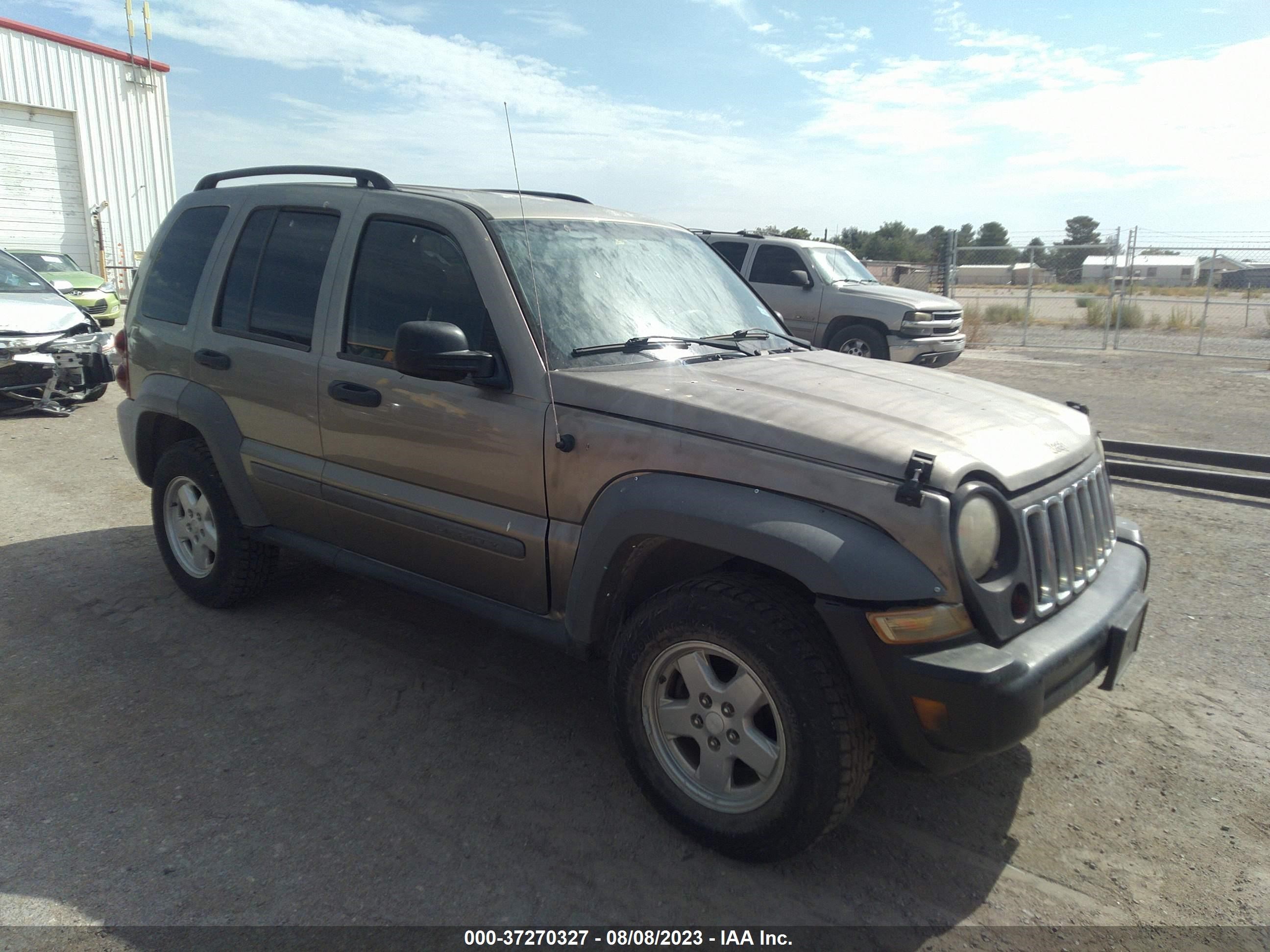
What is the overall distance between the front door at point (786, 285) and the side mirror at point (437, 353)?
32.8 feet

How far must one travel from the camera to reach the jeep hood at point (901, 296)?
12.4 meters

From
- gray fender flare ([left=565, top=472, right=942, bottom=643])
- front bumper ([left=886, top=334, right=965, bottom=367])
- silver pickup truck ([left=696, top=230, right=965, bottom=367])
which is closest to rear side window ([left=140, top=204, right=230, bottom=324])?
gray fender flare ([left=565, top=472, right=942, bottom=643])

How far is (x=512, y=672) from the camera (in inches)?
158

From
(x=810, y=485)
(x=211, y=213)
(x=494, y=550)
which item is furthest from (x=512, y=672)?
(x=211, y=213)

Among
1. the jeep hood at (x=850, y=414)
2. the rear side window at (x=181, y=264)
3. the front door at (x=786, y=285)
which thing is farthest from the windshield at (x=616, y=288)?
the front door at (x=786, y=285)

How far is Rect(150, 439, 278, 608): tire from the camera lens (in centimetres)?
441

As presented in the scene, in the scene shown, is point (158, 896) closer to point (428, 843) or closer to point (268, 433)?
point (428, 843)

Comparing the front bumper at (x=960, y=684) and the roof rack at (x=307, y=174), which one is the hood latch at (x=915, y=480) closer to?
the front bumper at (x=960, y=684)

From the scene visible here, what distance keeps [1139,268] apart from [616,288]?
776 inches

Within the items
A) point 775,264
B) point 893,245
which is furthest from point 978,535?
point 893,245

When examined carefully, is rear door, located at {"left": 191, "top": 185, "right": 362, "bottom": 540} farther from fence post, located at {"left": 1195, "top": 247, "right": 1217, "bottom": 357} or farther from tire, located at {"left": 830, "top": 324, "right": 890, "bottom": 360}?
fence post, located at {"left": 1195, "top": 247, "right": 1217, "bottom": 357}

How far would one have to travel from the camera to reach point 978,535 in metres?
2.52

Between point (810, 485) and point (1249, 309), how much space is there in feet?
91.6

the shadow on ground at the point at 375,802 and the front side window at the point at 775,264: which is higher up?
the front side window at the point at 775,264
